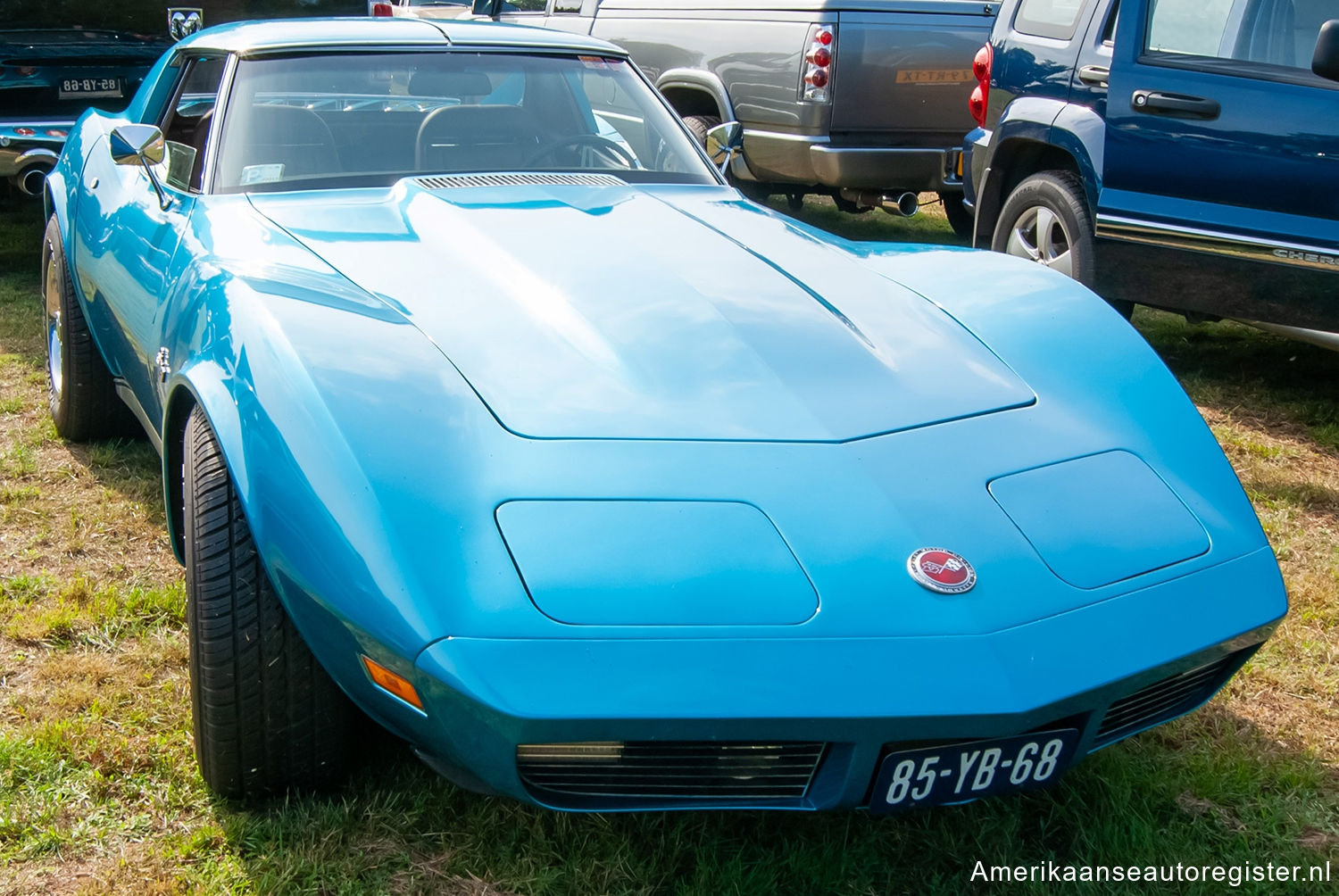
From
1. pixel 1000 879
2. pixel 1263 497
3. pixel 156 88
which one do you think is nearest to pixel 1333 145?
pixel 1263 497

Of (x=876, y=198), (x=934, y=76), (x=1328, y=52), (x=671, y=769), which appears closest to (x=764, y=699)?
(x=671, y=769)

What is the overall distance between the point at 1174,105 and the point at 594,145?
2.21 m

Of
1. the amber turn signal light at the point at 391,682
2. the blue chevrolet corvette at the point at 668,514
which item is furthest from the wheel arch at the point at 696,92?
the amber turn signal light at the point at 391,682

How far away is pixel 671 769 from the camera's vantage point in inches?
70.2

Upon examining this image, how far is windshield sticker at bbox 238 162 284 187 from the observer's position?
3.05 m

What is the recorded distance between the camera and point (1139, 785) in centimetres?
235

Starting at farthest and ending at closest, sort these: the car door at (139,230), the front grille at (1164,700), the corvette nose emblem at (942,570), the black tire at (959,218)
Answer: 1. the black tire at (959,218)
2. the car door at (139,230)
3. the front grille at (1164,700)
4. the corvette nose emblem at (942,570)

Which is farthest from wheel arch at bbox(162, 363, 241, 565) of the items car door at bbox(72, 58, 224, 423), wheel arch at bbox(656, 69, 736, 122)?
wheel arch at bbox(656, 69, 736, 122)

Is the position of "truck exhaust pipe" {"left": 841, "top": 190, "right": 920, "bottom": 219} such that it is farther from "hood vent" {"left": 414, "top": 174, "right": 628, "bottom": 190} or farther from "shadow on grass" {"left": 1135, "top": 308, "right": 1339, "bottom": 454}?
"hood vent" {"left": 414, "top": 174, "right": 628, "bottom": 190}

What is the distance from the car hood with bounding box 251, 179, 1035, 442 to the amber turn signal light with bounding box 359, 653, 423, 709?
46 cm

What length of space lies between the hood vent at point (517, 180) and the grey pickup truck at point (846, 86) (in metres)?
3.55

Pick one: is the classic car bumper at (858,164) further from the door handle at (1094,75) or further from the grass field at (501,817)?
the grass field at (501,817)

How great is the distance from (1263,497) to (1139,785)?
181cm

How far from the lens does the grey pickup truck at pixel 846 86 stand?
6.60 meters
